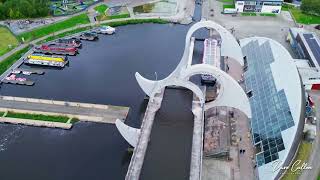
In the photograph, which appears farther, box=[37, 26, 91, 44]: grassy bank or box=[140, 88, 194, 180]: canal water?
box=[37, 26, 91, 44]: grassy bank

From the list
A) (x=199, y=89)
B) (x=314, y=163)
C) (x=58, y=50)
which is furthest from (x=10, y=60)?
(x=314, y=163)

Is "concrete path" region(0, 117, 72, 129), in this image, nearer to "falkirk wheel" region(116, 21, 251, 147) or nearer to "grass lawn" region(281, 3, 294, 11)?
"falkirk wheel" region(116, 21, 251, 147)

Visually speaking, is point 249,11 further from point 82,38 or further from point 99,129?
point 99,129

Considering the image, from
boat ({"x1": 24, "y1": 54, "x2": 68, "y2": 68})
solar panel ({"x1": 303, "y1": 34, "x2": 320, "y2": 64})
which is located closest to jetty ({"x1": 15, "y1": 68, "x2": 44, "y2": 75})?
boat ({"x1": 24, "y1": 54, "x2": 68, "y2": 68})

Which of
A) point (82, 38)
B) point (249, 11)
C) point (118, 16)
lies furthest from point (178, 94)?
point (249, 11)

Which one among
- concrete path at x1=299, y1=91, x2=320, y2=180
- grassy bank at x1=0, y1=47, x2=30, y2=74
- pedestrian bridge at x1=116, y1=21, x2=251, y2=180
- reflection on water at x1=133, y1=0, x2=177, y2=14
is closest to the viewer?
pedestrian bridge at x1=116, y1=21, x2=251, y2=180

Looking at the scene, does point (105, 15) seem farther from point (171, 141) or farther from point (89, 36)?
point (171, 141)

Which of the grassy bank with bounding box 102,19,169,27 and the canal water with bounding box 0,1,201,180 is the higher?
the grassy bank with bounding box 102,19,169,27
